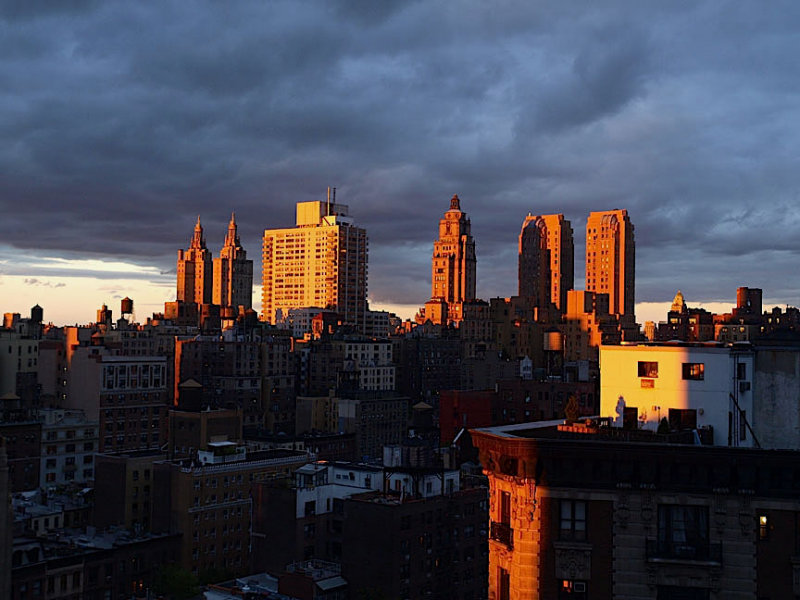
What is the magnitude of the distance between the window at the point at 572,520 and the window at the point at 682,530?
253cm

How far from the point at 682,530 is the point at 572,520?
3.59 m

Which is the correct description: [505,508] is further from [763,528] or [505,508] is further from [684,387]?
[684,387]

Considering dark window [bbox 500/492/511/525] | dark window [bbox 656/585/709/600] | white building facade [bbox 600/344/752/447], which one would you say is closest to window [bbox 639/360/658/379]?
white building facade [bbox 600/344/752/447]

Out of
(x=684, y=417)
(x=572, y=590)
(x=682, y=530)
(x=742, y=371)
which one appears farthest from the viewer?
(x=684, y=417)

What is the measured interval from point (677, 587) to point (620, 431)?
6436mm

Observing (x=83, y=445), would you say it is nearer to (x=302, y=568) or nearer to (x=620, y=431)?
(x=302, y=568)

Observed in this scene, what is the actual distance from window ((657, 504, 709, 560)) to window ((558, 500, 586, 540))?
253cm

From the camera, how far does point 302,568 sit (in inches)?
3597

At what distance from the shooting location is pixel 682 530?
1201 inches

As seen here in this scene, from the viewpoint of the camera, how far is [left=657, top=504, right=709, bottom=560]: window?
30281 mm

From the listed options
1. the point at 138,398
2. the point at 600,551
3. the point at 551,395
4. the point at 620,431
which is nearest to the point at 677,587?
the point at 600,551

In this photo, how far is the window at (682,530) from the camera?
30.3m

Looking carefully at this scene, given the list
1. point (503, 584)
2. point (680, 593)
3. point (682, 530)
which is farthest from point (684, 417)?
point (503, 584)

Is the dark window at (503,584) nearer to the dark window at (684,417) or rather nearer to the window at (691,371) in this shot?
→ the dark window at (684,417)
